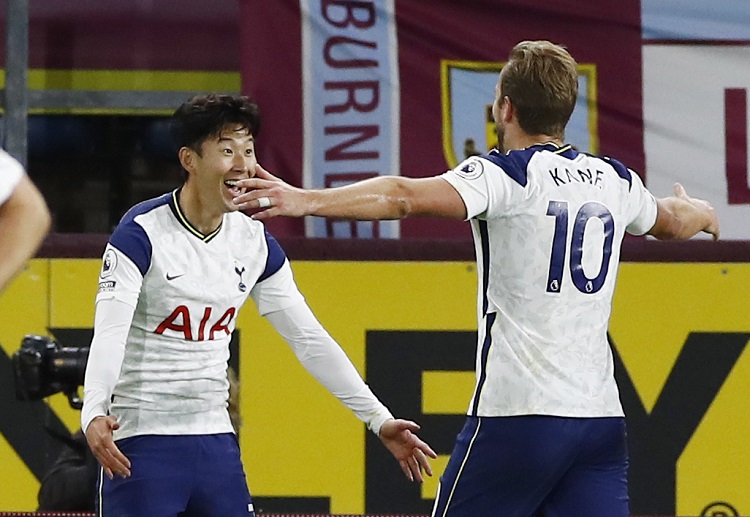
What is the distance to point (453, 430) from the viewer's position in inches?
295

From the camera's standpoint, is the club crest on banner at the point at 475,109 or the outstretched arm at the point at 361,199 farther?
the club crest on banner at the point at 475,109

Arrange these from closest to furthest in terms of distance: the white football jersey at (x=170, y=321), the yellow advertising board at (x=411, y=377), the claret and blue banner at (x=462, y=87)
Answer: the white football jersey at (x=170, y=321) → the yellow advertising board at (x=411, y=377) → the claret and blue banner at (x=462, y=87)

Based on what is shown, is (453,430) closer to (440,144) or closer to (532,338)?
(440,144)

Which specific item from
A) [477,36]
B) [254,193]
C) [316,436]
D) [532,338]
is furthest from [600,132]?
[254,193]

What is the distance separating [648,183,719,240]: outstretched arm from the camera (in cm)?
455

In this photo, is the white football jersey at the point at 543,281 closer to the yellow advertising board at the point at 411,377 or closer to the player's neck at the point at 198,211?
the player's neck at the point at 198,211

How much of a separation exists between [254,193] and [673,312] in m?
4.14

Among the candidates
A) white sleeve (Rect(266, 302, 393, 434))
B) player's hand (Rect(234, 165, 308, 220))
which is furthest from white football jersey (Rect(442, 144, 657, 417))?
white sleeve (Rect(266, 302, 393, 434))

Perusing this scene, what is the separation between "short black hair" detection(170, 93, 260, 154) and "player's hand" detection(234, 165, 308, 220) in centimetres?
121

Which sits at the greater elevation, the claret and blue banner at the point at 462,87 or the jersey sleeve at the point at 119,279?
the claret and blue banner at the point at 462,87

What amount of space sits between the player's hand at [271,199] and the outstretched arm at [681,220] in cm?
125

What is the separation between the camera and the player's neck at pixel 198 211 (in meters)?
4.91

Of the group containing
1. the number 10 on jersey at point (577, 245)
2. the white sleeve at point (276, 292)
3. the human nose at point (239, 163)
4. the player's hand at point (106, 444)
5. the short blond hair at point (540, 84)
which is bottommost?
the player's hand at point (106, 444)

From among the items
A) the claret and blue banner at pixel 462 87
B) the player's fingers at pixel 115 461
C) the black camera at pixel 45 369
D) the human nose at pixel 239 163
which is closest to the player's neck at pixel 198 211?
the human nose at pixel 239 163
